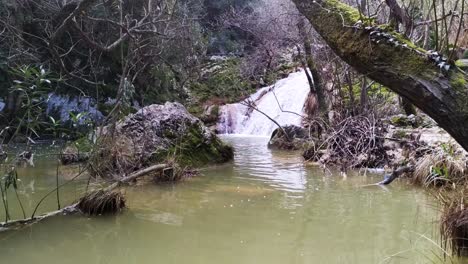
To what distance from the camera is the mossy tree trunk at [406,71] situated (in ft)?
8.52

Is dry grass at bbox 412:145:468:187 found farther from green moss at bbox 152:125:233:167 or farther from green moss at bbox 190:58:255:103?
green moss at bbox 190:58:255:103

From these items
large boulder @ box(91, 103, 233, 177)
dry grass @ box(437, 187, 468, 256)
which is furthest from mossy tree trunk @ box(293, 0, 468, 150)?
large boulder @ box(91, 103, 233, 177)

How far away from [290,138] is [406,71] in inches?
370

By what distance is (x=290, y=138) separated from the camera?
39.8 ft

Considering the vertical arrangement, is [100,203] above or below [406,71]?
below

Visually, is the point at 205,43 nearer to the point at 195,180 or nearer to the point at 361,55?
the point at 195,180

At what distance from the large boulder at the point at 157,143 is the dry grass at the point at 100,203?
1.72 meters

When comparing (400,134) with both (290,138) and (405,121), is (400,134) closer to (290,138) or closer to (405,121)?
(405,121)

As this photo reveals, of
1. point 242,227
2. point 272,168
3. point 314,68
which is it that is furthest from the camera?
point 314,68

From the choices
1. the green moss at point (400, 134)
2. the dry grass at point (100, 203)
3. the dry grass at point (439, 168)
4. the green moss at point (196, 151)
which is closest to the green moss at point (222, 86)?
the green moss at point (196, 151)

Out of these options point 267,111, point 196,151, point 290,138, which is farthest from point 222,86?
point 196,151

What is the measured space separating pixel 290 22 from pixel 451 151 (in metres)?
8.19

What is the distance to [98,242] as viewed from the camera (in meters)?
4.02

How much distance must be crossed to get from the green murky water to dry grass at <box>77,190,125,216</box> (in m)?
0.14
